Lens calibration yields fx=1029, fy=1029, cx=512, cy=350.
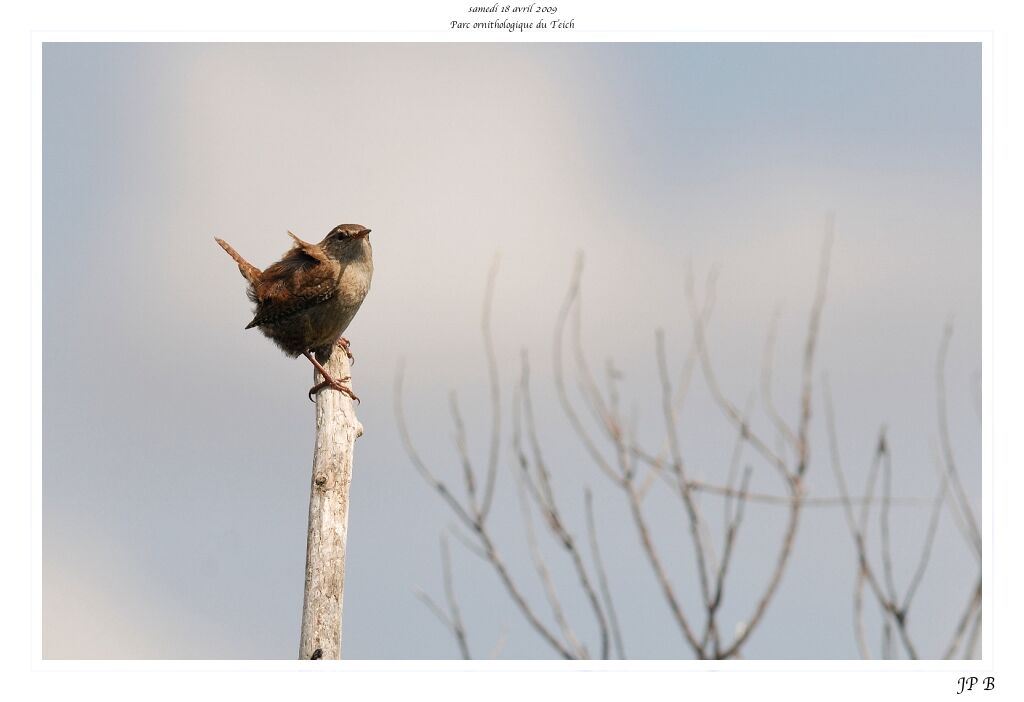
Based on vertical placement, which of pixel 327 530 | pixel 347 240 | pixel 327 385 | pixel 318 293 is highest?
pixel 347 240

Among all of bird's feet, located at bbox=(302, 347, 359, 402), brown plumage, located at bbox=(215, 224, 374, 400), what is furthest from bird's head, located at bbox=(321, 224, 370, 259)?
bird's feet, located at bbox=(302, 347, 359, 402)

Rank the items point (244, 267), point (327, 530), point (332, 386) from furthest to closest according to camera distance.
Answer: point (244, 267)
point (332, 386)
point (327, 530)

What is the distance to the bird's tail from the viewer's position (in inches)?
267

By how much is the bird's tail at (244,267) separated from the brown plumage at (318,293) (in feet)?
0.80

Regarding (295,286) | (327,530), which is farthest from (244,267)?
(327,530)

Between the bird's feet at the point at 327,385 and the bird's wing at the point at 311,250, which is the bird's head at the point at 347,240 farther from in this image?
the bird's feet at the point at 327,385

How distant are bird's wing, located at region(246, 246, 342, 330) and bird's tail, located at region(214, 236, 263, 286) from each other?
0.18 meters

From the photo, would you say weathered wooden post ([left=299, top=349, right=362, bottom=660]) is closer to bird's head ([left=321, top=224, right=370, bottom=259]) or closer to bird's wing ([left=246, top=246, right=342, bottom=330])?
bird's wing ([left=246, top=246, right=342, bottom=330])

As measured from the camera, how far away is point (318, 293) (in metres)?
6.31

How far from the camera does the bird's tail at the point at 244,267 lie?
267 inches

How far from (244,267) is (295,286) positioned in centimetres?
71

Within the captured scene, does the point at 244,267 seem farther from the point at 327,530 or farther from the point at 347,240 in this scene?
the point at 327,530

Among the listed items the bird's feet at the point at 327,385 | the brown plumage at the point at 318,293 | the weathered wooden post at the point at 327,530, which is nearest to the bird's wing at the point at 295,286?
the brown plumage at the point at 318,293

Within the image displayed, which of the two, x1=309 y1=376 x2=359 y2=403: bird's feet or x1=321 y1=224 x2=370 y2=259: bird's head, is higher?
x1=321 y1=224 x2=370 y2=259: bird's head
